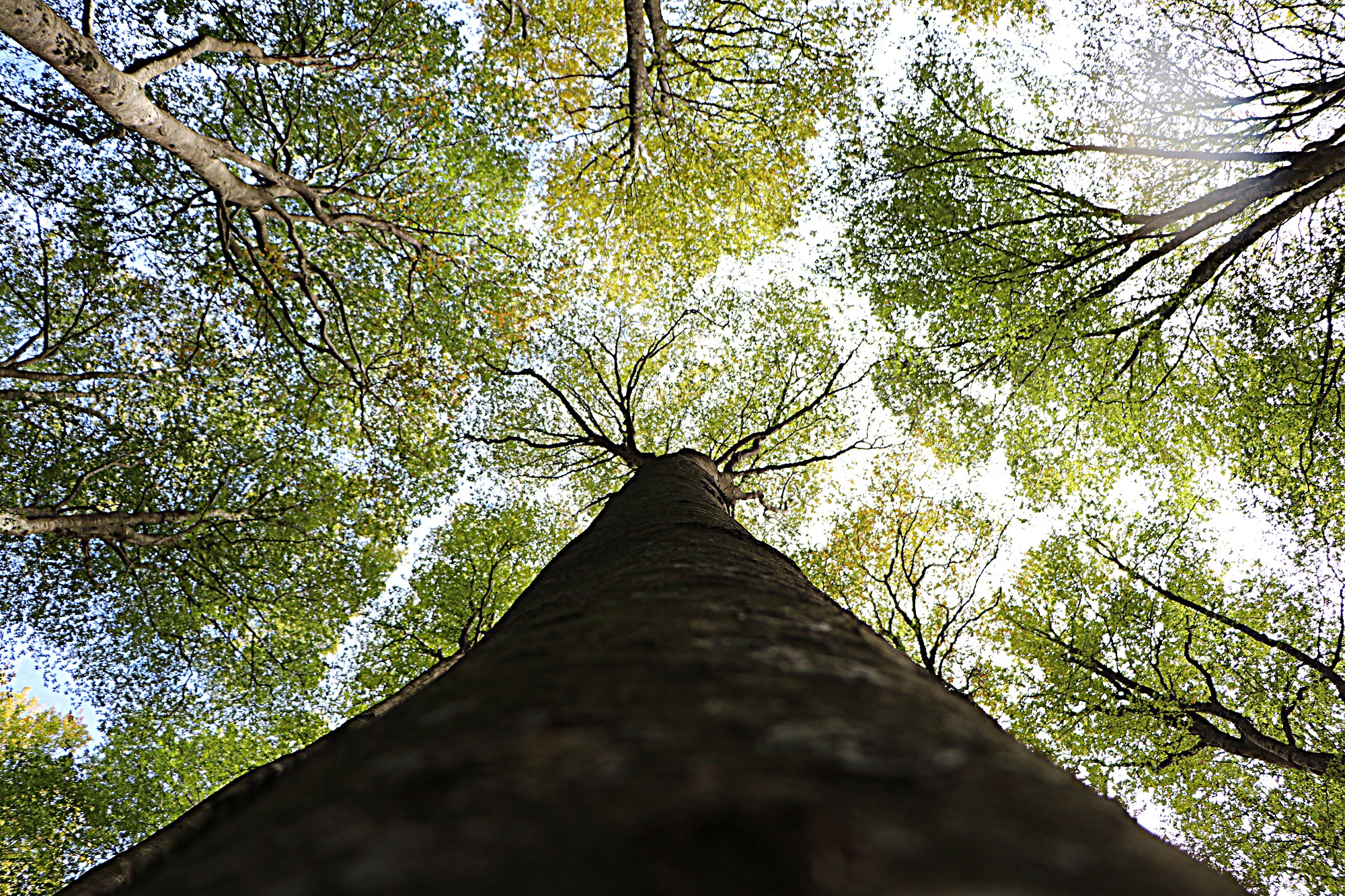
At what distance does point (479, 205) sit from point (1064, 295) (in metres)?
9.11

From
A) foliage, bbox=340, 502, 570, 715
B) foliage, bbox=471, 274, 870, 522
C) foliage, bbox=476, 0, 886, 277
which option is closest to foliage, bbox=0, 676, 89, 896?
foliage, bbox=340, 502, 570, 715

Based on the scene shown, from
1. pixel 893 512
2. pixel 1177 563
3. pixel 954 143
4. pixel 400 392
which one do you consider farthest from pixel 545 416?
pixel 1177 563

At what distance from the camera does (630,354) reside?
1180cm

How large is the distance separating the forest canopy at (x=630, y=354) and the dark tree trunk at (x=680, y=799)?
7.16 meters

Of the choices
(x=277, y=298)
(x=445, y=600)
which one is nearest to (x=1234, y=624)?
(x=445, y=600)

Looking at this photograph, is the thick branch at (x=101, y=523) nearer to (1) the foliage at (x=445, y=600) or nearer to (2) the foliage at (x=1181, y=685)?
(1) the foliage at (x=445, y=600)

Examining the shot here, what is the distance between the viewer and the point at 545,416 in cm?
1171

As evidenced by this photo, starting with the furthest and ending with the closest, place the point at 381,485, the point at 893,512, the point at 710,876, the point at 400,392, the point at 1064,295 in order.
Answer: the point at 893,512 < the point at 381,485 < the point at 400,392 < the point at 1064,295 < the point at 710,876

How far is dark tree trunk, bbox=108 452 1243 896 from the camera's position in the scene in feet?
1.42

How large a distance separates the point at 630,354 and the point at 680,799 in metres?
11.5

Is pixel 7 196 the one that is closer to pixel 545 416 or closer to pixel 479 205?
pixel 479 205

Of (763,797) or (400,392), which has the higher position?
(400,392)

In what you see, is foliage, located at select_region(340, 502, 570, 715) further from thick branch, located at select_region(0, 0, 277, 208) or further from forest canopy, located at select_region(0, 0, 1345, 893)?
thick branch, located at select_region(0, 0, 277, 208)

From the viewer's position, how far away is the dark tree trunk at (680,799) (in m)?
0.43
